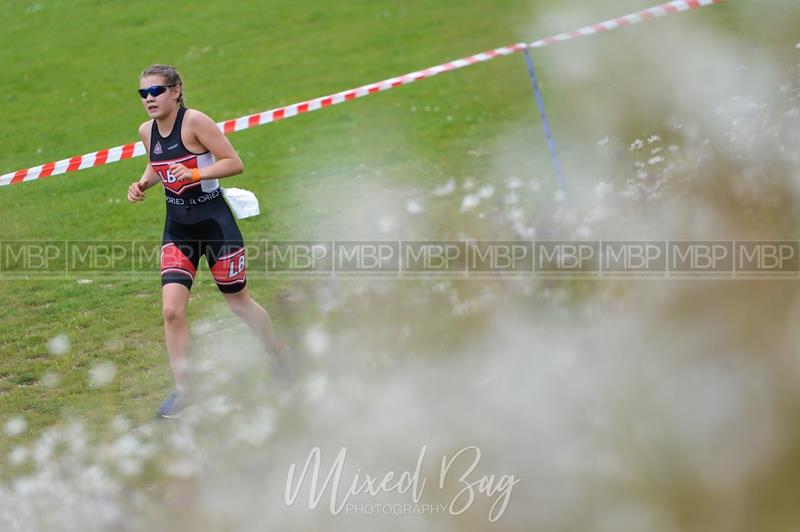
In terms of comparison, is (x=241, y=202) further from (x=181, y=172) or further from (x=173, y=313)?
(x=173, y=313)

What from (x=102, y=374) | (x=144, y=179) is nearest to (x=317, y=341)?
(x=144, y=179)

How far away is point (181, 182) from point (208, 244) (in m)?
0.41

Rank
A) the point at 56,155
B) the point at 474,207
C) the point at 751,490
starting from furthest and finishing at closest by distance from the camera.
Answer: the point at 56,155, the point at 474,207, the point at 751,490

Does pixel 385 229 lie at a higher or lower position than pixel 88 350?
higher

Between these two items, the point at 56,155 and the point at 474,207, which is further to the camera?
the point at 56,155

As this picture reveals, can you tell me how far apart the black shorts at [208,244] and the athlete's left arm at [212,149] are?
0.97ft

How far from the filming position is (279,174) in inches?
519

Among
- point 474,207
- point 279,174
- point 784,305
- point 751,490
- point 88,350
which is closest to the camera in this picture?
A: point 751,490

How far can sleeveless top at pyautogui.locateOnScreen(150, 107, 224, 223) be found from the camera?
6016 millimetres

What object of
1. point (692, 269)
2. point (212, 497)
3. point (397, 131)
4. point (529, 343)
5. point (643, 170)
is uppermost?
point (397, 131)

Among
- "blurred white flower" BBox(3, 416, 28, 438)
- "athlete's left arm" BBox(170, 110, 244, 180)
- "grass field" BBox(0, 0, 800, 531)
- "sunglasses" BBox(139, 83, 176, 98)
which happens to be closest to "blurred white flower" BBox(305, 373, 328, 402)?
"grass field" BBox(0, 0, 800, 531)

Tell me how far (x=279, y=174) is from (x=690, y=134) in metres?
8.08

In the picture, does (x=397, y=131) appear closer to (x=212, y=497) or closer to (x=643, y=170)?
(x=643, y=170)

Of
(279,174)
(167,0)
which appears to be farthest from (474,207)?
(167,0)
